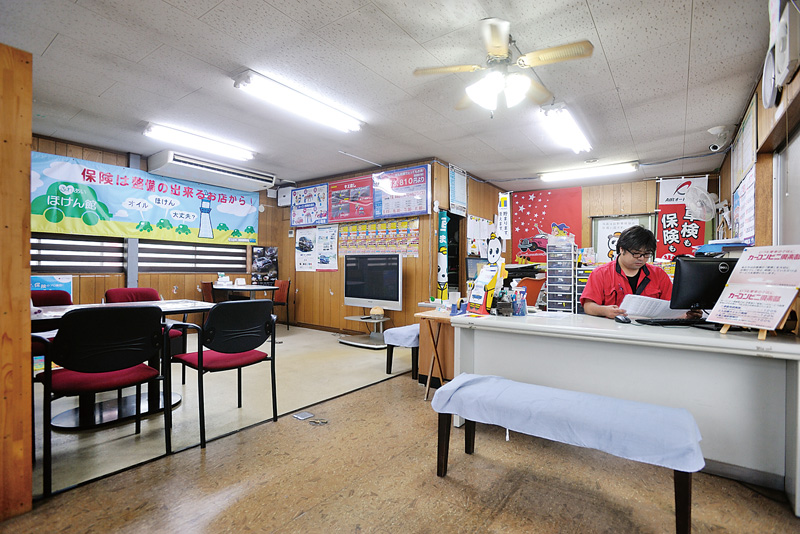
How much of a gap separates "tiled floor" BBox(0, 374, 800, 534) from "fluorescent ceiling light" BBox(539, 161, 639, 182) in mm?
4734

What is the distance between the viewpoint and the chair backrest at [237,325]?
247cm

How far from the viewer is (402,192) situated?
224 inches

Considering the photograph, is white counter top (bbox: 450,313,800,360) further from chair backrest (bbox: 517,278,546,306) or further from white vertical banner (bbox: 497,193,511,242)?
chair backrest (bbox: 517,278,546,306)

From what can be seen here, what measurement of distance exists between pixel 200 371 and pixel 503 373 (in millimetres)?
1953

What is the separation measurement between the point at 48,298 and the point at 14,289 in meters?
2.08

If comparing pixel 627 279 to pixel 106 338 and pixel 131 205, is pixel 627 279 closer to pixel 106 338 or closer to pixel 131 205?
pixel 106 338

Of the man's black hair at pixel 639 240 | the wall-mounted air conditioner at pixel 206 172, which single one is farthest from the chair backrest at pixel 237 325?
the wall-mounted air conditioner at pixel 206 172

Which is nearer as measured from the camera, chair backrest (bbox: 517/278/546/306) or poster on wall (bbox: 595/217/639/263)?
chair backrest (bbox: 517/278/546/306)

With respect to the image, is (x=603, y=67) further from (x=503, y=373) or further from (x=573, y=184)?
(x=573, y=184)

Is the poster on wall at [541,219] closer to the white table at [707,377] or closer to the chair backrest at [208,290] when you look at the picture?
the white table at [707,377]

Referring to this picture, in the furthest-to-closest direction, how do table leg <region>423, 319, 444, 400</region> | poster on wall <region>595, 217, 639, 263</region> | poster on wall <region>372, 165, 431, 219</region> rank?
poster on wall <region>595, 217, 639, 263</region> → poster on wall <region>372, 165, 431, 219</region> → table leg <region>423, 319, 444, 400</region>

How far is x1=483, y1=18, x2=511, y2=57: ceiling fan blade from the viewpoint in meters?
2.27

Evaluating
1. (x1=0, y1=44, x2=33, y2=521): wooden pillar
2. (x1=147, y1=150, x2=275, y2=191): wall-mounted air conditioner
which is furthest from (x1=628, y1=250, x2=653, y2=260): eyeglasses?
(x1=147, y1=150, x2=275, y2=191): wall-mounted air conditioner

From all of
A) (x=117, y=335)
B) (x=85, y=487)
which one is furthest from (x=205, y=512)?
(x=117, y=335)
